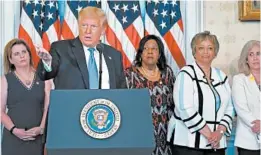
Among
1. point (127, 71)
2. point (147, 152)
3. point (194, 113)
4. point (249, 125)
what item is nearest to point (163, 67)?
point (127, 71)

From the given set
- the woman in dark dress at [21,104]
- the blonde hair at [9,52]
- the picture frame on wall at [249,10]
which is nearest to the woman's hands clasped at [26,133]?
the woman in dark dress at [21,104]

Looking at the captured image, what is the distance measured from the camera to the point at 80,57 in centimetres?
212

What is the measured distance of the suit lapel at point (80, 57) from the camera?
2068 millimetres

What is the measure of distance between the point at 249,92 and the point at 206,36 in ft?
1.83

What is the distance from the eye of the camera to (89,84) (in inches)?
81.5

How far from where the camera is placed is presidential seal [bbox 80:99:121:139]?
157 cm

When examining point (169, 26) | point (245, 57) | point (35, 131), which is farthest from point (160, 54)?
point (35, 131)

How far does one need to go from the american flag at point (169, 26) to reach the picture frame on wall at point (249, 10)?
0.59m

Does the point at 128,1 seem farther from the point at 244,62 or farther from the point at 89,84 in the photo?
the point at 89,84

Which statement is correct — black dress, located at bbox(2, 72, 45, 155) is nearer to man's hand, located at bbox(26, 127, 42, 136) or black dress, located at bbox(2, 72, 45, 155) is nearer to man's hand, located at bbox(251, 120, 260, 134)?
man's hand, located at bbox(26, 127, 42, 136)

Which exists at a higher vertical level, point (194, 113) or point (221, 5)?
point (221, 5)

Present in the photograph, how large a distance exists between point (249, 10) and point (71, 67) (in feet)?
8.42

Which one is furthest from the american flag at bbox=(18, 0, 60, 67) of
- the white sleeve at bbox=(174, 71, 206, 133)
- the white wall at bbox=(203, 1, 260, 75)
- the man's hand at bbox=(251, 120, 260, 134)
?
the man's hand at bbox=(251, 120, 260, 134)

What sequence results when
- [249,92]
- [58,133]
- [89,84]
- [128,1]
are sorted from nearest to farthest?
[58,133]
[89,84]
[249,92]
[128,1]
